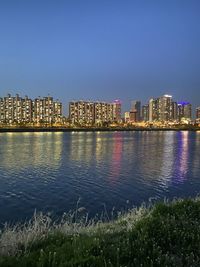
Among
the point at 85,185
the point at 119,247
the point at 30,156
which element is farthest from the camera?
the point at 30,156

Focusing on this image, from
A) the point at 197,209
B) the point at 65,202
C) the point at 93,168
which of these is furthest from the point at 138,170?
the point at 197,209

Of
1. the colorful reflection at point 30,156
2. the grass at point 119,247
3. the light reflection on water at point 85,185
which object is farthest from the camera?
the colorful reflection at point 30,156

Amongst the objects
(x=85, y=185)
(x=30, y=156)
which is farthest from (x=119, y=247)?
(x=30, y=156)

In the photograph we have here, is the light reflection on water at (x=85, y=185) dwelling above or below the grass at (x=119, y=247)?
below

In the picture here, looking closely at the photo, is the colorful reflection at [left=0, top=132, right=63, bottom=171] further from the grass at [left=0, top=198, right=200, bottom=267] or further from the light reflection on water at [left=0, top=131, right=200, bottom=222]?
the grass at [left=0, top=198, right=200, bottom=267]

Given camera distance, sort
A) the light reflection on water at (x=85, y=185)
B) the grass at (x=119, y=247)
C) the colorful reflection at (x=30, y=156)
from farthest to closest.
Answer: the colorful reflection at (x=30, y=156)
the light reflection on water at (x=85, y=185)
the grass at (x=119, y=247)

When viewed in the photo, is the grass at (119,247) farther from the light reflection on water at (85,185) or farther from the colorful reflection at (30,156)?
the colorful reflection at (30,156)

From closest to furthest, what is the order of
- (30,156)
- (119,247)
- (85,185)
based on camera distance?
1. (119,247)
2. (85,185)
3. (30,156)

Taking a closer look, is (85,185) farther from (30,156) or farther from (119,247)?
(30,156)

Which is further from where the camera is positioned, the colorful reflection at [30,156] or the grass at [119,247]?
the colorful reflection at [30,156]

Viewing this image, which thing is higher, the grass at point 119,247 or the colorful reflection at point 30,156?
the grass at point 119,247

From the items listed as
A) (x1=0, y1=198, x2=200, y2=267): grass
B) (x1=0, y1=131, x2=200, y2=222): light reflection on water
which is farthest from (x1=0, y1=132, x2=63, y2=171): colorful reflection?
(x1=0, y1=198, x2=200, y2=267): grass

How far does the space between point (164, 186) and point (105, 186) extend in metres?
6.98

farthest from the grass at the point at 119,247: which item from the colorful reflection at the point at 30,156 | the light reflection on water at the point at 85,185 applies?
the colorful reflection at the point at 30,156
